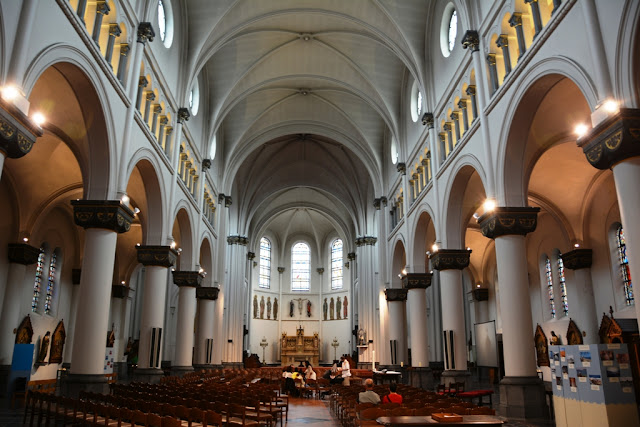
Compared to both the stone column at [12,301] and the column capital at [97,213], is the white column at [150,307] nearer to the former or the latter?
the stone column at [12,301]

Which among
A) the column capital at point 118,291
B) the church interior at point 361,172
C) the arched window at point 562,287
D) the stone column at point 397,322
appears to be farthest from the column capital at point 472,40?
the column capital at point 118,291

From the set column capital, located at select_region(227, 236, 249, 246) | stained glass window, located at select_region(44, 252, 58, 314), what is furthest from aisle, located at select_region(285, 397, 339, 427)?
column capital, located at select_region(227, 236, 249, 246)

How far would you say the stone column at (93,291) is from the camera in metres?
12.6

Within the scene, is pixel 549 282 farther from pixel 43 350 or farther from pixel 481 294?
pixel 43 350

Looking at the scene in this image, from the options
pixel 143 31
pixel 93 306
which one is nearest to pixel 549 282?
pixel 93 306

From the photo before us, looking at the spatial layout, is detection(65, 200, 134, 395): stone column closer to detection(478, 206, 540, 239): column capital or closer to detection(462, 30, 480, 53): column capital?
detection(478, 206, 540, 239): column capital

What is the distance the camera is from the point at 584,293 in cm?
2038

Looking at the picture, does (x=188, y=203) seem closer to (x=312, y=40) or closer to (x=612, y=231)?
(x=312, y=40)

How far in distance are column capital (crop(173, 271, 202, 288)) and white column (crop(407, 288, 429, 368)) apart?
10102 mm

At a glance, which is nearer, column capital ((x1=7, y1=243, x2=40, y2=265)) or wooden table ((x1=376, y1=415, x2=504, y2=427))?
wooden table ((x1=376, y1=415, x2=504, y2=427))

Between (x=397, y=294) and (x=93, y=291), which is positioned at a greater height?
(x=397, y=294)

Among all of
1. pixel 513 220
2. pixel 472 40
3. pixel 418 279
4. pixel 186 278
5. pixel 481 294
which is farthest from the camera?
pixel 481 294

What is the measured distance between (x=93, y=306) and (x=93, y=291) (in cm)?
38

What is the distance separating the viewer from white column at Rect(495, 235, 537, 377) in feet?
42.1
